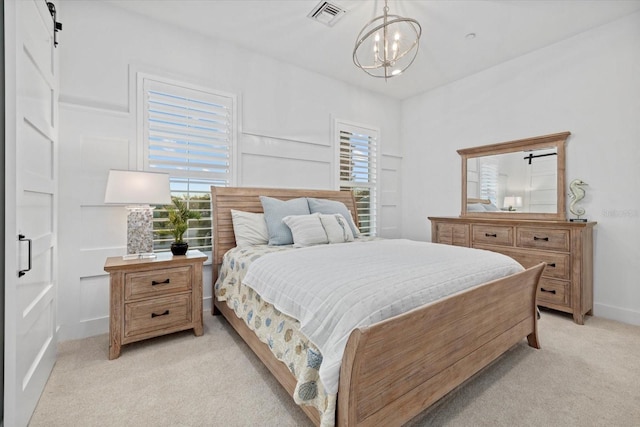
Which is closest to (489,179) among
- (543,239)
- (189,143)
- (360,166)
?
(543,239)

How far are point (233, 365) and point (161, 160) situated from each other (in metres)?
1.98

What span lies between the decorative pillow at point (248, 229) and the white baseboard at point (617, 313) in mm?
3444

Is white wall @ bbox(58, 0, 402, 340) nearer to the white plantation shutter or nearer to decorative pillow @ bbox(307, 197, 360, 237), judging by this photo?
decorative pillow @ bbox(307, 197, 360, 237)

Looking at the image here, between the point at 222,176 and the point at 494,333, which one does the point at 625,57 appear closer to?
the point at 494,333

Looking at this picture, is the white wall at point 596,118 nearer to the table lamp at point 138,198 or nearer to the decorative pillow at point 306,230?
the decorative pillow at point 306,230

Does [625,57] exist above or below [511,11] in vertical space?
below

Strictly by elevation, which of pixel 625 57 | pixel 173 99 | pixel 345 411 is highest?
pixel 625 57

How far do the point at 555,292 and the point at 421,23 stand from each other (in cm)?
299

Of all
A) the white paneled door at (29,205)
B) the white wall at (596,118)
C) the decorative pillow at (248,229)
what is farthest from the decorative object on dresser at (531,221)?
the white paneled door at (29,205)

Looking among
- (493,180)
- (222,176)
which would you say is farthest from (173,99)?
(493,180)

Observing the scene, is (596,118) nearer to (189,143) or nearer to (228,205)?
(228,205)

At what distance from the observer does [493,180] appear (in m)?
3.78

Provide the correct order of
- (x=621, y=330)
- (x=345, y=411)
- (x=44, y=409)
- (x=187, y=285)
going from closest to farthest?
(x=345, y=411), (x=44, y=409), (x=187, y=285), (x=621, y=330)

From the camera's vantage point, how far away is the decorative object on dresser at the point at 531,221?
281 cm
